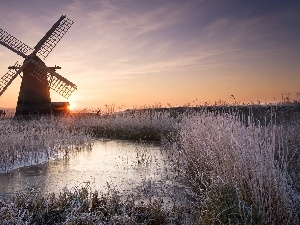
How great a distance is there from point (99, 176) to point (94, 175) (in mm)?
197

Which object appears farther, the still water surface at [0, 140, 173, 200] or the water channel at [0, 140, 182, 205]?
the still water surface at [0, 140, 173, 200]

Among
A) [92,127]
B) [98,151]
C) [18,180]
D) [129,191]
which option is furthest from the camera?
A: [92,127]

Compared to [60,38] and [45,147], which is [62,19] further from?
[45,147]

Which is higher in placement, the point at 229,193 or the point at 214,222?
the point at 229,193

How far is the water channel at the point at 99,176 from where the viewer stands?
24.8 ft

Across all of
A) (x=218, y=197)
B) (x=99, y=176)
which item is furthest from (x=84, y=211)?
(x=99, y=176)

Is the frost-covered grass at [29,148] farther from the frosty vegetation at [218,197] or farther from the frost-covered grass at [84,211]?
the frost-covered grass at [84,211]

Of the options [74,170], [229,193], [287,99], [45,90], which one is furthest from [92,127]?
[229,193]

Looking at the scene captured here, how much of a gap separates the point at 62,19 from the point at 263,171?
25.1 meters

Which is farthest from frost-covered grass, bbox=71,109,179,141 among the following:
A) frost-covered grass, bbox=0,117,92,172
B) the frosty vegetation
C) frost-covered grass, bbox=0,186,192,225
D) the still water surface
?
frost-covered grass, bbox=0,186,192,225

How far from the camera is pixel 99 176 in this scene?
898 cm

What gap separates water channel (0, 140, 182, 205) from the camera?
24.8ft

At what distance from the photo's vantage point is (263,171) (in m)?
4.48

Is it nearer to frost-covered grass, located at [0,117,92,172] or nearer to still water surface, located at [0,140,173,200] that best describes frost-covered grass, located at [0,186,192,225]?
still water surface, located at [0,140,173,200]
